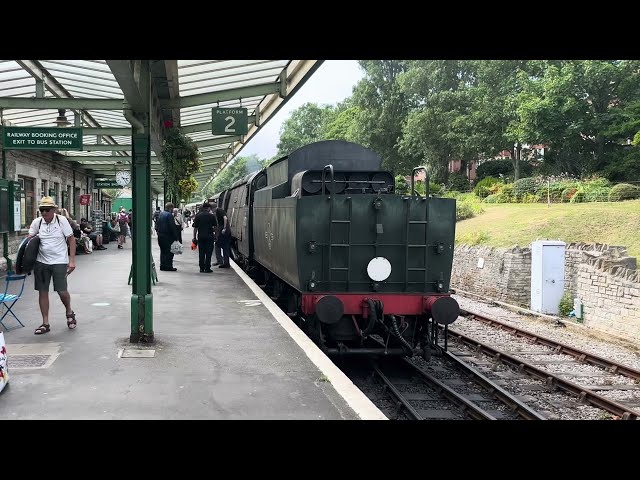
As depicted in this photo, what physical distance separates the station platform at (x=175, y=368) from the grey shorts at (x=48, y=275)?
600 millimetres

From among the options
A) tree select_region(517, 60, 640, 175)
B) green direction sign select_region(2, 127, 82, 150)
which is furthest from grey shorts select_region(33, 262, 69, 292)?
tree select_region(517, 60, 640, 175)

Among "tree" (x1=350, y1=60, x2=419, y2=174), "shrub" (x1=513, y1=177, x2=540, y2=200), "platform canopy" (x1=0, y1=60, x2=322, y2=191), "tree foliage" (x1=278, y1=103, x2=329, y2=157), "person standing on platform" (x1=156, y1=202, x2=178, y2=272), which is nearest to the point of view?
"platform canopy" (x1=0, y1=60, x2=322, y2=191)

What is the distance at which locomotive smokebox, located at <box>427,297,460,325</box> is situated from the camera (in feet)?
26.6

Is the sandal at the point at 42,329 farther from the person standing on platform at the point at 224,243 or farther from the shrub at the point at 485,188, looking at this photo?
the shrub at the point at 485,188

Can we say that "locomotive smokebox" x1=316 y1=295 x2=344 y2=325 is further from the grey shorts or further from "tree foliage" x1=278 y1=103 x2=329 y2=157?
"tree foliage" x1=278 y1=103 x2=329 y2=157

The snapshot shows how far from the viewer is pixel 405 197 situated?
8.27 m

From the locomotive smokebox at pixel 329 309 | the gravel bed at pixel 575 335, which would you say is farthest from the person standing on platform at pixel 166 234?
the locomotive smokebox at pixel 329 309

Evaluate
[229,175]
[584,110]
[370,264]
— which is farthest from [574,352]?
[229,175]

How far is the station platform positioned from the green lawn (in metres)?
13.7

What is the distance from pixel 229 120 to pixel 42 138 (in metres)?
3.69

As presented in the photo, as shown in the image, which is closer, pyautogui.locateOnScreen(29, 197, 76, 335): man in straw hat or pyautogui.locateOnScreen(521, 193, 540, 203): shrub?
pyautogui.locateOnScreen(29, 197, 76, 335): man in straw hat

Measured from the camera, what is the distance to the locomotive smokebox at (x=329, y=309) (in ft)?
25.9

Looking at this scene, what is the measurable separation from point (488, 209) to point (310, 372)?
27.6 m
